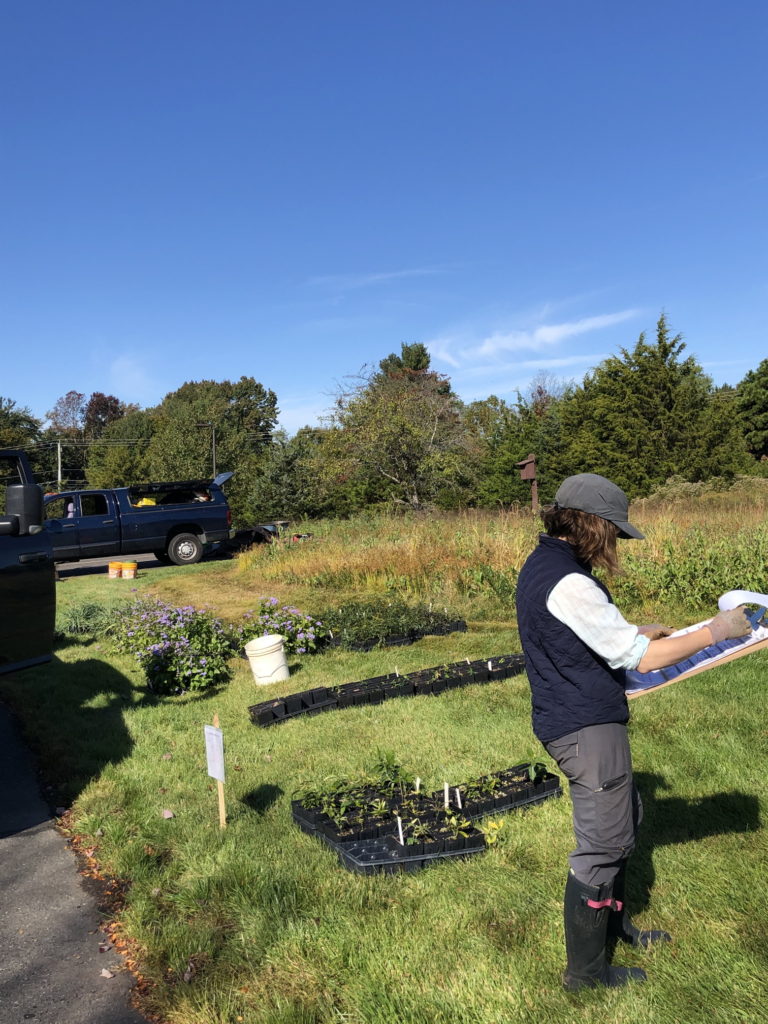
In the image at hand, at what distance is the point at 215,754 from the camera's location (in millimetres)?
3756

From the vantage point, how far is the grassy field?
2.59 meters

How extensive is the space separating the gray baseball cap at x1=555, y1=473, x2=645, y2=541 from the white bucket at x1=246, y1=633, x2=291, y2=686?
4.85 metres

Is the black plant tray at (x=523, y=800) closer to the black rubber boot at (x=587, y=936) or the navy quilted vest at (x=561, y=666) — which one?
the black rubber boot at (x=587, y=936)

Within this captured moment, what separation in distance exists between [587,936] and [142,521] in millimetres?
16246

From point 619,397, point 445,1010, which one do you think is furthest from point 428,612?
point 619,397

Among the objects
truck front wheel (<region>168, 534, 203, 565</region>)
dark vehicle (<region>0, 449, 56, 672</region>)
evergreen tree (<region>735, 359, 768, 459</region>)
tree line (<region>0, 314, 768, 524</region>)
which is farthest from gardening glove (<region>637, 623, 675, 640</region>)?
evergreen tree (<region>735, 359, 768, 459</region>)

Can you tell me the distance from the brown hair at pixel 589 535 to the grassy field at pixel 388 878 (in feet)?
4.87

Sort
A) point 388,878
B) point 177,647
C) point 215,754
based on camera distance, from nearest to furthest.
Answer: point 388,878
point 215,754
point 177,647

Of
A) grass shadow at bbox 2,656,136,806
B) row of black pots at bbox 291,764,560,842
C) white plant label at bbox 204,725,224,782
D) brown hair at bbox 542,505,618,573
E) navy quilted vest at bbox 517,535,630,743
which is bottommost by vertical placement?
grass shadow at bbox 2,656,136,806

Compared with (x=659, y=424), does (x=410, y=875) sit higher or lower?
lower

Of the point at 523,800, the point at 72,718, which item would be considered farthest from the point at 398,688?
the point at 72,718

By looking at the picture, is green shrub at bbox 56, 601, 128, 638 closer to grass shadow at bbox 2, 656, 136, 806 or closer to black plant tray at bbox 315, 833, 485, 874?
grass shadow at bbox 2, 656, 136, 806

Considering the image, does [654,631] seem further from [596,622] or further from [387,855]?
[387,855]

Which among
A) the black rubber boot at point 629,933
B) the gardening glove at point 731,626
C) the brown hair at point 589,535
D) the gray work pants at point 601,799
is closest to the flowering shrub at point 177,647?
the black rubber boot at point 629,933
